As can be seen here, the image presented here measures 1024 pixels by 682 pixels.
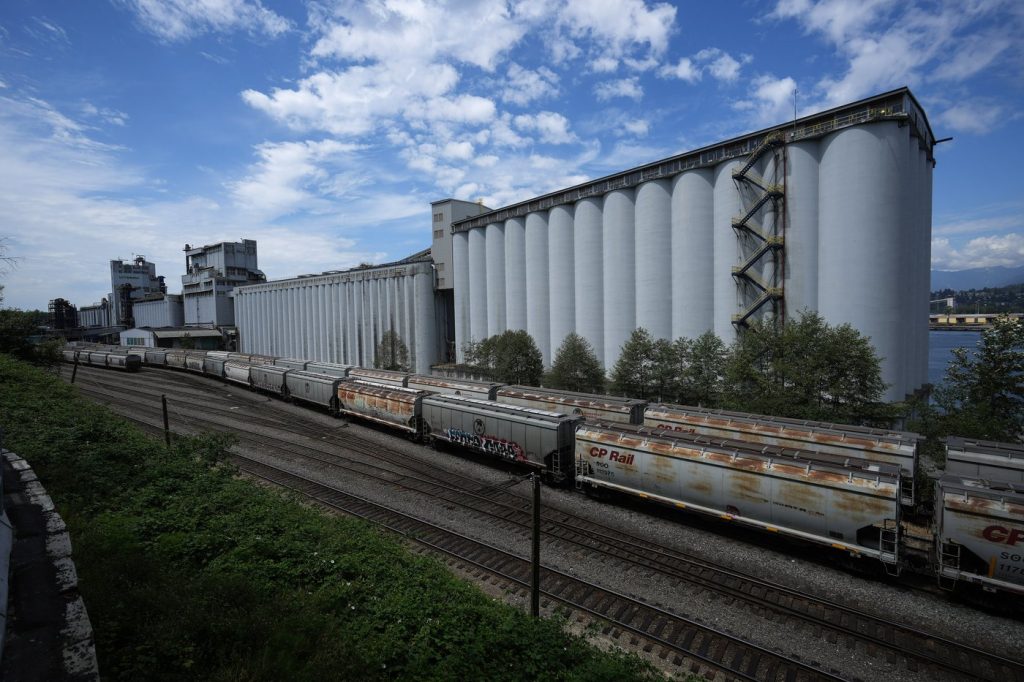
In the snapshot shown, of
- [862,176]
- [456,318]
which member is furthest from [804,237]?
[456,318]

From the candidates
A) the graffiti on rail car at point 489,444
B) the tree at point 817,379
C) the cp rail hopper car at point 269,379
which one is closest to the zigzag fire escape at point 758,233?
the tree at point 817,379

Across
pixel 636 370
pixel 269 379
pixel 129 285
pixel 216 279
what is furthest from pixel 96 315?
pixel 636 370

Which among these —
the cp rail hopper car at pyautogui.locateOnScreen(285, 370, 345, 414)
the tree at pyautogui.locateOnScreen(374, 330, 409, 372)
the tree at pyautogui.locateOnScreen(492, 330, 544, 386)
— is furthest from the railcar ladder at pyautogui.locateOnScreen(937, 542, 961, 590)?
the tree at pyautogui.locateOnScreen(374, 330, 409, 372)

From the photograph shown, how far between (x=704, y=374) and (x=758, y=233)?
12545 millimetres

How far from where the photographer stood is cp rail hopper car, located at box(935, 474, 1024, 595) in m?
12.1

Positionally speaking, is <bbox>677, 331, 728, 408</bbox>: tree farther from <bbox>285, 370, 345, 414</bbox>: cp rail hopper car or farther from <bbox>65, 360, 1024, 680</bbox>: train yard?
<bbox>285, 370, 345, 414</bbox>: cp rail hopper car

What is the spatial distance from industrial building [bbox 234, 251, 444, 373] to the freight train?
128 feet

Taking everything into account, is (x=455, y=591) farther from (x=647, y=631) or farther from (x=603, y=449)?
(x=603, y=449)

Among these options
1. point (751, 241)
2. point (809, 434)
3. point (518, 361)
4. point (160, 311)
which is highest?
point (751, 241)

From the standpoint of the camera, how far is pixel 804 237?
3638 centimetres

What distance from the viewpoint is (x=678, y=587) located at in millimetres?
13930

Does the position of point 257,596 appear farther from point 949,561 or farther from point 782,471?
point 949,561

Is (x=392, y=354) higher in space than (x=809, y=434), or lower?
higher

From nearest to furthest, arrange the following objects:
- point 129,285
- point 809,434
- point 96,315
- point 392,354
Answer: point 809,434, point 392,354, point 129,285, point 96,315
